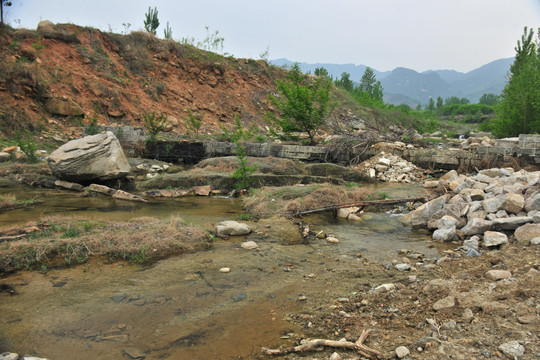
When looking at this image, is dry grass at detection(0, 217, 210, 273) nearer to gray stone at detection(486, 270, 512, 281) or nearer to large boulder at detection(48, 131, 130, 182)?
gray stone at detection(486, 270, 512, 281)

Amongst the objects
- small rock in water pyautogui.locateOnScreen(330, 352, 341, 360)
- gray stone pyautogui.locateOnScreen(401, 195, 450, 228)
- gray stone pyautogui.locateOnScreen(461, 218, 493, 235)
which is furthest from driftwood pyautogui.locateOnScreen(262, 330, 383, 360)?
gray stone pyautogui.locateOnScreen(401, 195, 450, 228)

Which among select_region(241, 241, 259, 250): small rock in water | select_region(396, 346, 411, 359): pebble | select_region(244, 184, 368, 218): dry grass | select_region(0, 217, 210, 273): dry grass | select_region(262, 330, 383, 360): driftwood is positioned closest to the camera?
select_region(396, 346, 411, 359): pebble

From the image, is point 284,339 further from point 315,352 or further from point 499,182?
point 499,182

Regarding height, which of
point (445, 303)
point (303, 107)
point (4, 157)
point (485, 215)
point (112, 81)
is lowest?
point (445, 303)

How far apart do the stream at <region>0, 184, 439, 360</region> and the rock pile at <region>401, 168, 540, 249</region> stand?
0.67 meters

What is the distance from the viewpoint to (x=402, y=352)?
2.58 meters

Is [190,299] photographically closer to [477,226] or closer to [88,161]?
[477,226]

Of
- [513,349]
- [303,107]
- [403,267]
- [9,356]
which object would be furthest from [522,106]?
[9,356]

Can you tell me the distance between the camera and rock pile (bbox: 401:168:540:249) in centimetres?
521

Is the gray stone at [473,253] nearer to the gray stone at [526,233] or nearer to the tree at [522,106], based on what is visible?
the gray stone at [526,233]

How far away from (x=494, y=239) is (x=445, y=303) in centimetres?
263

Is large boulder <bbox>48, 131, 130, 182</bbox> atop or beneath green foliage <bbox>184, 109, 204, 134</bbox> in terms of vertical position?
beneath

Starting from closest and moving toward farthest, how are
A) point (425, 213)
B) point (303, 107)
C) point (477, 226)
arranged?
point (477, 226) → point (425, 213) → point (303, 107)

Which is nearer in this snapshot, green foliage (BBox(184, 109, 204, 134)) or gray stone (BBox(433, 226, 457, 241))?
gray stone (BBox(433, 226, 457, 241))
